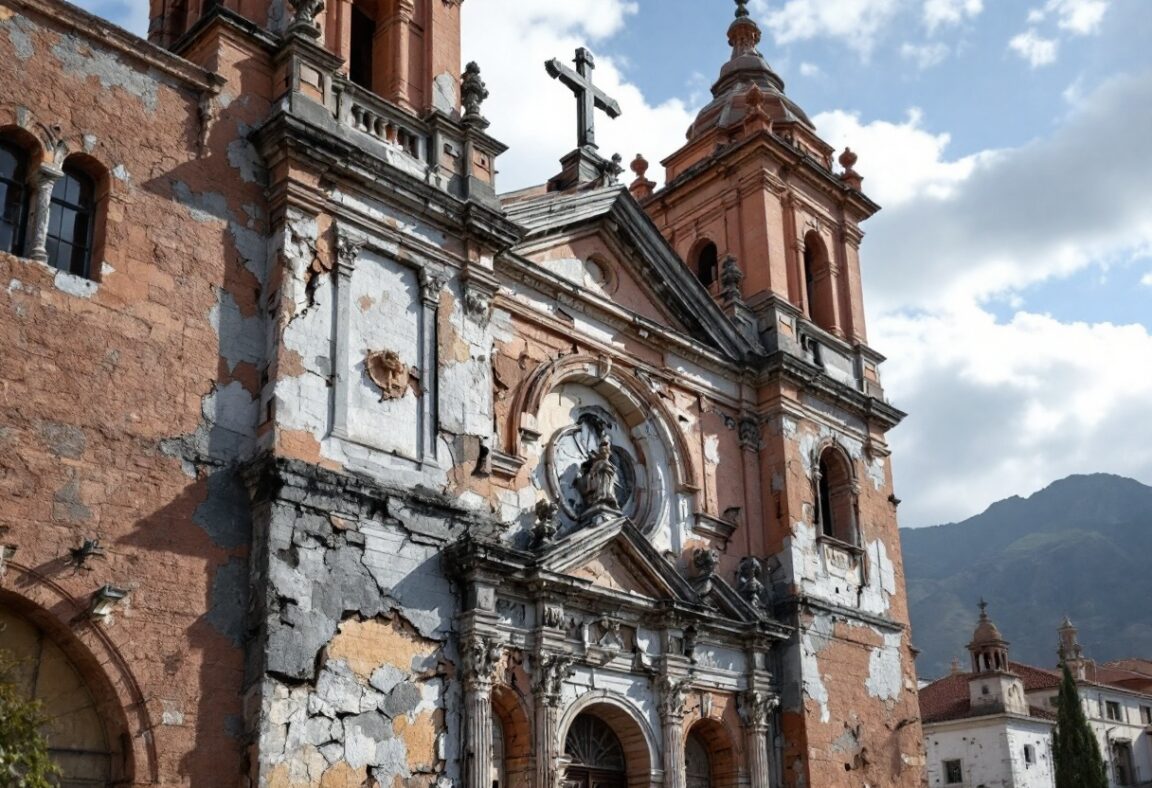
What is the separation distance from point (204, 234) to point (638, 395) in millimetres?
7344

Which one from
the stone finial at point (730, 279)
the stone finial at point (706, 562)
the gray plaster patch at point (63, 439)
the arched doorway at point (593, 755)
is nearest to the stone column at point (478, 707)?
the arched doorway at point (593, 755)

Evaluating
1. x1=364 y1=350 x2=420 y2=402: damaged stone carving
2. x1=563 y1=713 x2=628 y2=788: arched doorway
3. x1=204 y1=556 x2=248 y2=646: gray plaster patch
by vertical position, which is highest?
x1=364 y1=350 x2=420 y2=402: damaged stone carving

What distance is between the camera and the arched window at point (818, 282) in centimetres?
2381

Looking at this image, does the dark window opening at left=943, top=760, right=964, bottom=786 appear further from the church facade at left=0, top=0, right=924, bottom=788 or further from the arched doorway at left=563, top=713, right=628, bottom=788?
the arched doorway at left=563, top=713, right=628, bottom=788

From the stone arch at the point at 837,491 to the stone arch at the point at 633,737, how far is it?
588cm

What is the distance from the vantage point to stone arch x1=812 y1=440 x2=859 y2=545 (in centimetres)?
2166

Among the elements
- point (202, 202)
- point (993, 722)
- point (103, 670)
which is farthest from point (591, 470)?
point (993, 722)

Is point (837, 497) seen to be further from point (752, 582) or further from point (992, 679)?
point (992, 679)

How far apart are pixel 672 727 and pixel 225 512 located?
265 inches

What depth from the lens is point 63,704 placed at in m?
12.0

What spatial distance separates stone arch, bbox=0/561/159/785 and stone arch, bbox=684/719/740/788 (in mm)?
8174

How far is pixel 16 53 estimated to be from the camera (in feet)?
43.5

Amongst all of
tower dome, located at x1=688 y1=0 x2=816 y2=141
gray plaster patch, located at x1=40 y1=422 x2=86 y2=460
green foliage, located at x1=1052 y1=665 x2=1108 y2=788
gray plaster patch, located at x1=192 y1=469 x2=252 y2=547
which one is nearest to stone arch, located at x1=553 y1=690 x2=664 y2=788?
gray plaster patch, located at x1=192 y1=469 x2=252 y2=547

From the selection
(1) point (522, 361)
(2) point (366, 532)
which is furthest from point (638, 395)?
(2) point (366, 532)
